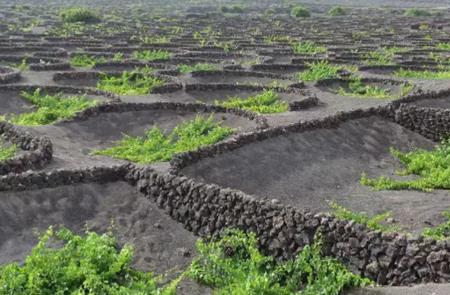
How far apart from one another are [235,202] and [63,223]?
15.8 feet

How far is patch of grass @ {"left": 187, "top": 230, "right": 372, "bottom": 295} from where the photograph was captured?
14383 mm

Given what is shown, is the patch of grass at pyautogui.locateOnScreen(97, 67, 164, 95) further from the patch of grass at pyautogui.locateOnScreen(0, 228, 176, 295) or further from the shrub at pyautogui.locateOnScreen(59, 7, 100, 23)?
the shrub at pyautogui.locateOnScreen(59, 7, 100, 23)

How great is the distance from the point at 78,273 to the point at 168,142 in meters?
11.0

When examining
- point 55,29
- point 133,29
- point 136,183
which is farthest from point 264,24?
point 136,183

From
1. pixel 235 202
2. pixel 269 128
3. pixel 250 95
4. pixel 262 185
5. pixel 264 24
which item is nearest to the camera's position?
pixel 235 202

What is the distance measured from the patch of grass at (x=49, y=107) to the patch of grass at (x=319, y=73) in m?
13.9

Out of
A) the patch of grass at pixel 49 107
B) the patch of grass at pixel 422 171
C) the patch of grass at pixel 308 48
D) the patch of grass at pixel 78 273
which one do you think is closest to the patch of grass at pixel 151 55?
the patch of grass at pixel 308 48

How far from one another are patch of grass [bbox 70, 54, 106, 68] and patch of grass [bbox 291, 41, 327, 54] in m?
15.9

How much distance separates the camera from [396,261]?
580 inches

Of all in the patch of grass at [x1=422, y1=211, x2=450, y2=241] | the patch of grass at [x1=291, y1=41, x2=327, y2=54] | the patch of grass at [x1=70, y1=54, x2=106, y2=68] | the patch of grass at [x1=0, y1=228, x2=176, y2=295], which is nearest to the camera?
the patch of grass at [x1=0, y1=228, x2=176, y2=295]

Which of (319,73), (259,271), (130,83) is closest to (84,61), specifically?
(130,83)

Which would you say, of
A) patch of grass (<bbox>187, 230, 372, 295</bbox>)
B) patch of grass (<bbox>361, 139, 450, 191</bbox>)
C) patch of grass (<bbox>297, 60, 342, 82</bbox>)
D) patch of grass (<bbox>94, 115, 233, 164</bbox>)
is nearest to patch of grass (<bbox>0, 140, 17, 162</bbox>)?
patch of grass (<bbox>94, 115, 233, 164</bbox>)

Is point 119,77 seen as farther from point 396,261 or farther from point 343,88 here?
point 396,261

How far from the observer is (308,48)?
5859cm
